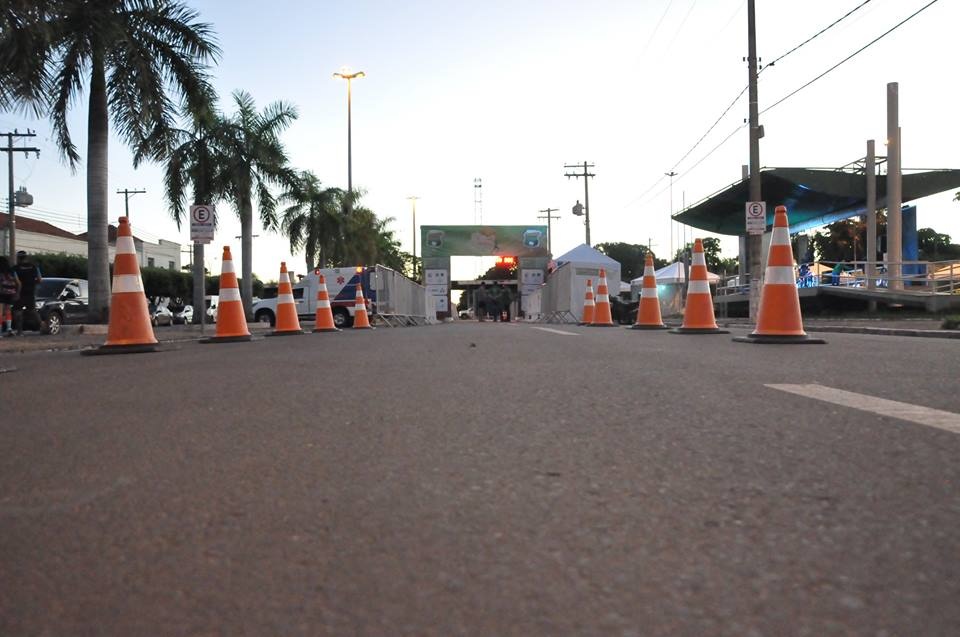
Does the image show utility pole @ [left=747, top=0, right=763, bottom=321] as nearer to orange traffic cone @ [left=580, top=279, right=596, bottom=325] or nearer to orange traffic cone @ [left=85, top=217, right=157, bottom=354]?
orange traffic cone @ [left=580, top=279, right=596, bottom=325]

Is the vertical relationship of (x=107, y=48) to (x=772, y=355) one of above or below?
above

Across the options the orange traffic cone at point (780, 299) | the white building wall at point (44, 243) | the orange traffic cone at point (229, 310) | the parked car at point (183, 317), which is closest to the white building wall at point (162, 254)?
the white building wall at point (44, 243)

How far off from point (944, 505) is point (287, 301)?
13.2 m

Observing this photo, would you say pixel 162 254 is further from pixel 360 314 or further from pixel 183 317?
pixel 360 314

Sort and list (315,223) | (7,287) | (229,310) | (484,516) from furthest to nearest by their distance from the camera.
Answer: (315,223) < (7,287) < (229,310) < (484,516)

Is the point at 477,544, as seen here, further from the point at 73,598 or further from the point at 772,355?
the point at 772,355

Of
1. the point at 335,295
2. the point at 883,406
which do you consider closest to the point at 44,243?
the point at 335,295

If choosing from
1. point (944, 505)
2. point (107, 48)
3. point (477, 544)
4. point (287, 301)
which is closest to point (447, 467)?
point (477, 544)

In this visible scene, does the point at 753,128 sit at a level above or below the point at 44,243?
below

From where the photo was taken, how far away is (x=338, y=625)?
1.42 meters

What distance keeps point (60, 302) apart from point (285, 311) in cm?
985

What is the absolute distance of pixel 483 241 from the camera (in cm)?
5141

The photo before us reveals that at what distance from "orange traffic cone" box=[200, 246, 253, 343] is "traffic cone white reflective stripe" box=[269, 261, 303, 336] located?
251cm

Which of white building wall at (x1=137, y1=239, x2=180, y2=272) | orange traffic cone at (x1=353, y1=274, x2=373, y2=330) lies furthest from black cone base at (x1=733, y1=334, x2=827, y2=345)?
white building wall at (x1=137, y1=239, x2=180, y2=272)
